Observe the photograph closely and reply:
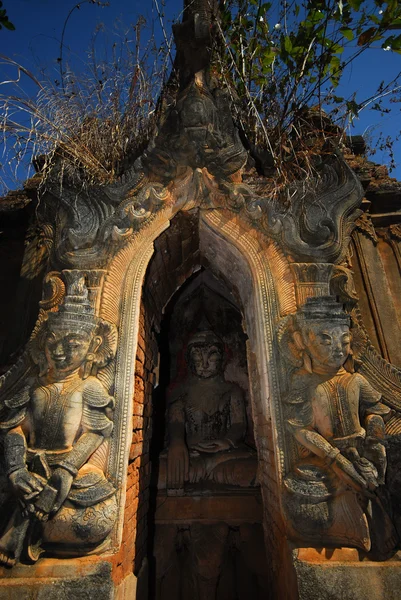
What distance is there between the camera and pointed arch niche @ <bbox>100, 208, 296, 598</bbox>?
9.96ft

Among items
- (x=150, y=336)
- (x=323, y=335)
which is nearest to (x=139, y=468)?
(x=150, y=336)

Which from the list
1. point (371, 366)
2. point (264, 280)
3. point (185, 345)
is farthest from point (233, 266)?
point (185, 345)

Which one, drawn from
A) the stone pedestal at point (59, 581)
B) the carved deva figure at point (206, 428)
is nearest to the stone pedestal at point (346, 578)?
the stone pedestal at point (59, 581)

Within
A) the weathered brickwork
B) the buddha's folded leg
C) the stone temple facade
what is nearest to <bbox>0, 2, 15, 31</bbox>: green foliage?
the stone temple facade

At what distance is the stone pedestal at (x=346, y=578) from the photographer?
2398 mm

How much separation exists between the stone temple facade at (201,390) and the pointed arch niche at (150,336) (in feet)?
0.07

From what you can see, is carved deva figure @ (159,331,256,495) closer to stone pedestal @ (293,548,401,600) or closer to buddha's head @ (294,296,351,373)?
stone pedestal @ (293,548,401,600)

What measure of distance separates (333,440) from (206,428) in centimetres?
276

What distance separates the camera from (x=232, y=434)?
5.00 meters

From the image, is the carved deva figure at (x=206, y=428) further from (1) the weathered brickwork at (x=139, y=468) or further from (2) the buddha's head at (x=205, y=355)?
(1) the weathered brickwork at (x=139, y=468)

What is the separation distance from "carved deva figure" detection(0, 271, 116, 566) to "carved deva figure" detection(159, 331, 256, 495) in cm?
197

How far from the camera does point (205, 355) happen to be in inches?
220

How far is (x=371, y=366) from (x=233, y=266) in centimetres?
183

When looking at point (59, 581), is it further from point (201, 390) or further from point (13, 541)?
point (201, 390)
